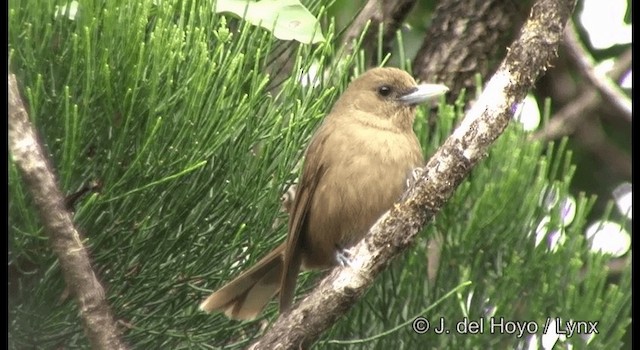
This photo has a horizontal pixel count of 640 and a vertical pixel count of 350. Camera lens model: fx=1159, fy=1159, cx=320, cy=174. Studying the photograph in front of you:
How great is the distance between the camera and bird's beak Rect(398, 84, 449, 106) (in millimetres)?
3586

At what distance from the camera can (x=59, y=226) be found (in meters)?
2.63

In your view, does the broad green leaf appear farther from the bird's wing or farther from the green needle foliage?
the bird's wing

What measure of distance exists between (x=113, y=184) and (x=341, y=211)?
2.62 feet

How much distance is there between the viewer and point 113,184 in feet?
9.48

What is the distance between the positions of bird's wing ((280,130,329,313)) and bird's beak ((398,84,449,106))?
0.34 metres

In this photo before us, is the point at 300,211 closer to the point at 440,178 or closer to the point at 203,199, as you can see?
the point at 203,199

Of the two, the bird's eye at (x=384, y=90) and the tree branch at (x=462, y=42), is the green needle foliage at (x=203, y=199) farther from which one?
the tree branch at (x=462, y=42)

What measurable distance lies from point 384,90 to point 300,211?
1.99 ft

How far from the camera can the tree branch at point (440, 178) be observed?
2.64m

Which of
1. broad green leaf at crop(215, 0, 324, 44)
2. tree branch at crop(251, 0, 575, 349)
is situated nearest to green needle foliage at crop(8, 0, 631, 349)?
broad green leaf at crop(215, 0, 324, 44)

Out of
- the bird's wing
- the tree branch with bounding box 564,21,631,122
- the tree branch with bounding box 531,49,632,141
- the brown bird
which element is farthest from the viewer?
the tree branch with bounding box 531,49,632,141

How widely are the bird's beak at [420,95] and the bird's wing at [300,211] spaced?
1.11 ft

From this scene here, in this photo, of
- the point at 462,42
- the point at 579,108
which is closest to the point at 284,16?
the point at 462,42

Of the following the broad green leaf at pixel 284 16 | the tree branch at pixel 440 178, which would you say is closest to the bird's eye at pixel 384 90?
the broad green leaf at pixel 284 16
